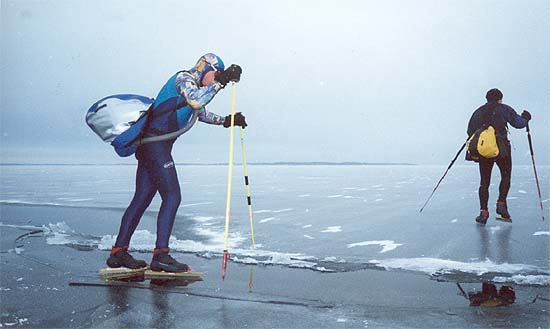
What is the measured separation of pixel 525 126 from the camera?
758 centimetres

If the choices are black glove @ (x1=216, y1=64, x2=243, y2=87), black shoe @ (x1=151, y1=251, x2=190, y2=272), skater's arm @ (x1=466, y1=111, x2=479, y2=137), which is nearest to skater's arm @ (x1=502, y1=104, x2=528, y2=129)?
skater's arm @ (x1=466, y1=111, x2=479, y2=137)

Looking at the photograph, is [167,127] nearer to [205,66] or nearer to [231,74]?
[205,66]

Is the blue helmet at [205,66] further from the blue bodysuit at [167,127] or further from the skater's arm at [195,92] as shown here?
the skater's arm at [195,92]

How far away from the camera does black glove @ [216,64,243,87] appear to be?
411 centimetres

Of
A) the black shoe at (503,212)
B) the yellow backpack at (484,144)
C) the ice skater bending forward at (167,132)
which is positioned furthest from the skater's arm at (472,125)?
the ice skater bending forward at (167,132)

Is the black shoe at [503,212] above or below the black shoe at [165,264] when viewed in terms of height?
above

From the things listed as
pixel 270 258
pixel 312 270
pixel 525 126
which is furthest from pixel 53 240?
pixel 525 126

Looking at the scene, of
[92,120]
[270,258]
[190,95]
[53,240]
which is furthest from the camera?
[53,240]

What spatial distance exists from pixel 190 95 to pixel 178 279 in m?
1.53

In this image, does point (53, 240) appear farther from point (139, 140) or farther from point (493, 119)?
point (493, 119)

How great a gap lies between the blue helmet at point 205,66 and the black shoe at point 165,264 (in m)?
1.54

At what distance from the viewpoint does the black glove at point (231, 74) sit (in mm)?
4113

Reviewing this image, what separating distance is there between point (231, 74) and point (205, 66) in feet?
0.96

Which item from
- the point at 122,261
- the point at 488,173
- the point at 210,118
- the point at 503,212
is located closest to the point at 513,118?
the point at 488,173
